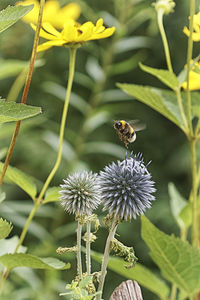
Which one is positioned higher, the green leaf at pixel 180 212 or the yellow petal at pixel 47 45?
the yellow petal at pixel 47 45

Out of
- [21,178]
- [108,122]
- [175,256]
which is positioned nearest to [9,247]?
[21,178]

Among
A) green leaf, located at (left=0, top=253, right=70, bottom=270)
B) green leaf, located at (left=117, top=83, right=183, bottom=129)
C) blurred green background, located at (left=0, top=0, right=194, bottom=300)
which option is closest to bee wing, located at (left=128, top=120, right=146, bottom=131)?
green leaf, located at (left=117, top=83, right=183, bottom=129)

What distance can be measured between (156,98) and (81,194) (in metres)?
0.28

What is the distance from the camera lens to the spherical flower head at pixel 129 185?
0.42 meters

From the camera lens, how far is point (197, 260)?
54 cm

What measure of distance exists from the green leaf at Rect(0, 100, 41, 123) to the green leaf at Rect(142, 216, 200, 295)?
0.53ft

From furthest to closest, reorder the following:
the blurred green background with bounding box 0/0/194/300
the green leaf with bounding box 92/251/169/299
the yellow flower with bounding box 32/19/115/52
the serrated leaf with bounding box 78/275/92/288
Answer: the blurred green background with bounding box 0/0/194/300, the green leaf with bounding box 92/251/169/299, the yellow flower with bounding box 32/19/115/52, the serrated leaf with bounding box 78/275/92/288

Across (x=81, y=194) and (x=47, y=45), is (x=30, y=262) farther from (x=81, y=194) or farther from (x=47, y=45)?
(x=47, y=45)

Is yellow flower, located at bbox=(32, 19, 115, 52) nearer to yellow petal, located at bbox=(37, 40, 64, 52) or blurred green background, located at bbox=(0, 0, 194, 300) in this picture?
yellow petal, located at bbox=(37, 40, 64, 52)

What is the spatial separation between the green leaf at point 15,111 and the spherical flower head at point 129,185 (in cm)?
8

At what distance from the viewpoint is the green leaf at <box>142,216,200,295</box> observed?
0.52m

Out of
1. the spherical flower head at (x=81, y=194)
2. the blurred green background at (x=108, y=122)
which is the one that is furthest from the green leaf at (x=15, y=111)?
the blurred green background at (x=108, y=122)

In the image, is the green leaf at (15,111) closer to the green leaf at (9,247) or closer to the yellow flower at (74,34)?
the yellow flower at (74,34)

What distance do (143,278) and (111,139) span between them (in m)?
1.82
